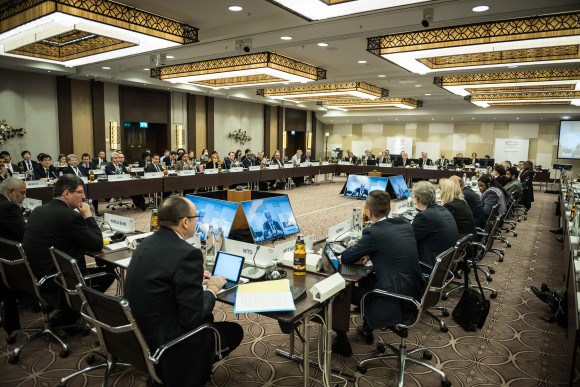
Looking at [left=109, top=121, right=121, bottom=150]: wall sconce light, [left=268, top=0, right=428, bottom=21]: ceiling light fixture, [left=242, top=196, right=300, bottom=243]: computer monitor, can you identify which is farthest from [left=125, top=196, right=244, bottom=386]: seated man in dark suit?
[left=109, top=121, right=121, bottom=150]: wall sconce light

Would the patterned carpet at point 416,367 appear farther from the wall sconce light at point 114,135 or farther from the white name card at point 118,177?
the wall sconce light at point 114,135

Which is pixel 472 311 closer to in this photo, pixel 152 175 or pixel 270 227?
pixel 270 227

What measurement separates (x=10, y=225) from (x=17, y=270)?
20.6 inches

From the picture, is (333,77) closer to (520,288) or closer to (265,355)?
(520,288)

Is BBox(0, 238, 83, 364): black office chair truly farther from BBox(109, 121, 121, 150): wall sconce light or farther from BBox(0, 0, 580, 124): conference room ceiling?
BBox(109, 121, 121, 150): wall sconce light

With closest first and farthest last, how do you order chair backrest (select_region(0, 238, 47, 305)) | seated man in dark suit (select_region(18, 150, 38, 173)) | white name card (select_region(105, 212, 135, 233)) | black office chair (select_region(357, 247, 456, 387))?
1. black office chair (select_region(357, 247, 456, 387))
2. chair backrest (select_region(0, 238, 47, 305))
3. white name card (select_region(105, 212, 135, 233))
4. seated man in dark suit (select_region(18, 150, 38, 173))

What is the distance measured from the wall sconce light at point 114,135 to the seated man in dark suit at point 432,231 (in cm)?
1114

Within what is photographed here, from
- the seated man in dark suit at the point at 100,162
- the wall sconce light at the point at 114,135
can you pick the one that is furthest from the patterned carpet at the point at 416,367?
the wall sconce light at the point at 114,135

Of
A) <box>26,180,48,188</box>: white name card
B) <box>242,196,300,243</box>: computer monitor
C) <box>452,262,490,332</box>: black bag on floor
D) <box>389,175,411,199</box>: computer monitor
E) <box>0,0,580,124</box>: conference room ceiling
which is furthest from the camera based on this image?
<box>389,175,411,199</box>: computer monitor

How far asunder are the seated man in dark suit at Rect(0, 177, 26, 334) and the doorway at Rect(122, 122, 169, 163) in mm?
9870

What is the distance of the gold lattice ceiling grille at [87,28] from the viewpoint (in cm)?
480

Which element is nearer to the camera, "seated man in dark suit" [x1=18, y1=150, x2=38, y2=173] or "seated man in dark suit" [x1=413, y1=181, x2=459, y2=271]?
"seated man in dark suit" [x1=413, y1=181, x2=459, y2=271]

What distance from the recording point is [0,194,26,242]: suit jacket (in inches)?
117

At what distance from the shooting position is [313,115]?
20.6 metres
